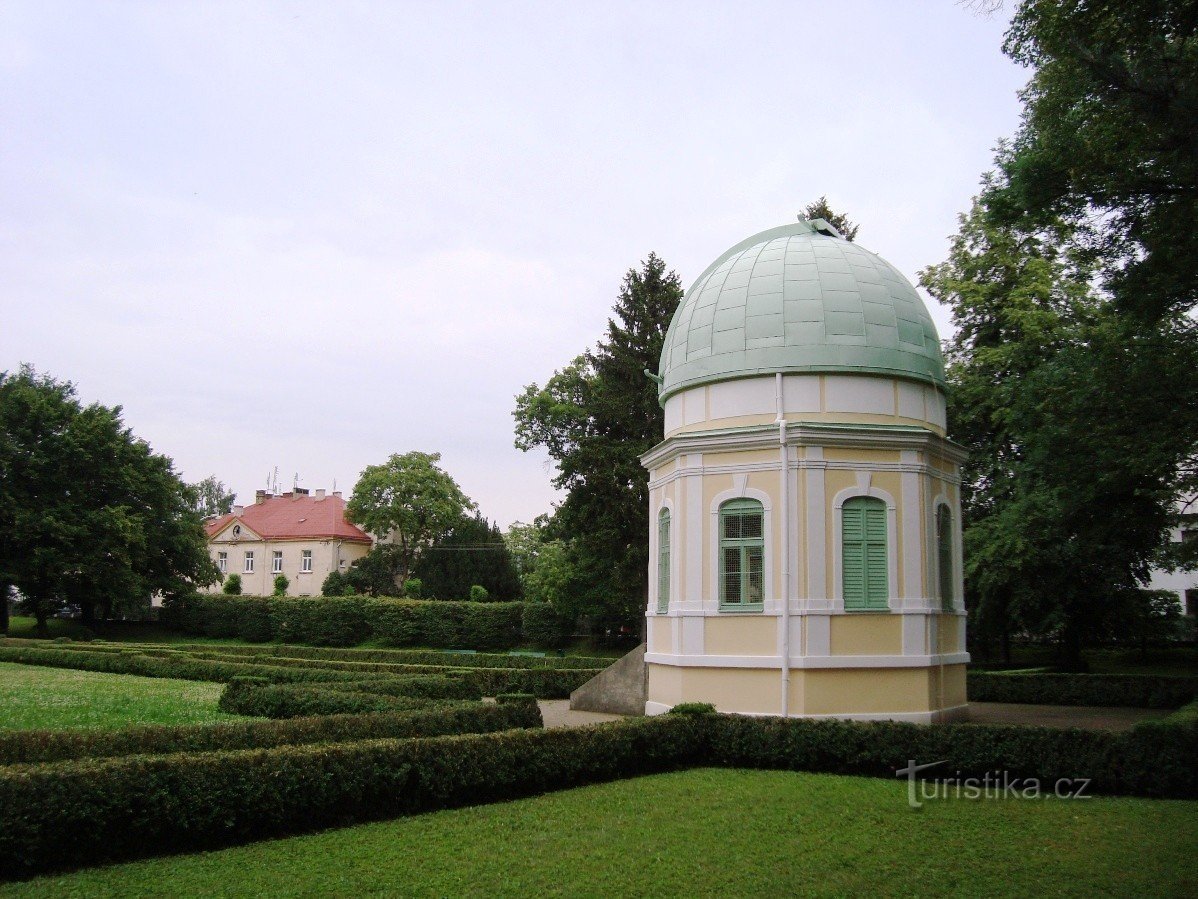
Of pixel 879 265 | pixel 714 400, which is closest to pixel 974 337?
pixel 879 265

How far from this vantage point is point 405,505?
6794 centimetres

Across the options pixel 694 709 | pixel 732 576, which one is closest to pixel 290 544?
pixel 732 576

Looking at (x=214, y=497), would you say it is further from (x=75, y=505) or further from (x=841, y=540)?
(x=841, y=540)

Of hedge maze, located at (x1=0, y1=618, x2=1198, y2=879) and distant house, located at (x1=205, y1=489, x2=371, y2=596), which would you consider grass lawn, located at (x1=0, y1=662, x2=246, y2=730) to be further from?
distant house, located at (x1=205, y1=489, x2=371, y2=596)

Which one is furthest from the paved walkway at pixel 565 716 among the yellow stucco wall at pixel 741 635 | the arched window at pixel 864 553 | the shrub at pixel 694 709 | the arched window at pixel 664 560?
the arched window at pixel 864 553

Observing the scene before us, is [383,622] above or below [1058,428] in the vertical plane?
below

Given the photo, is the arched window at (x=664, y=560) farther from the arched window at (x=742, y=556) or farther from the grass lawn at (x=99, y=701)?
the grass lawn at (x=99, y=701)

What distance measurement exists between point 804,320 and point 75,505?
42.7 meters

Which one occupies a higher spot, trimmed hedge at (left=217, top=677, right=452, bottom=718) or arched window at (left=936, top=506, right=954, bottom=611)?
arched window at (left=936, top=506, right=954, bottom=611)

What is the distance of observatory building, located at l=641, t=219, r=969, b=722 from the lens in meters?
17.9

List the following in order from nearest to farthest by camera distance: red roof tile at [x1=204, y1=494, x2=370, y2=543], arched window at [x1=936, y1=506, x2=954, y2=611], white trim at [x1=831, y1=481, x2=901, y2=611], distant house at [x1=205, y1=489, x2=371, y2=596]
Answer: white trim at [x1=831, y1=481, x2=901, y2=611] → arched window at [x1=936, y1=506, x2=954, y2=611] → distant house at [x1=205, y1=489, x2=371, y2=596] → red roof tile at [x1=204, y1=494, x2=370, y2=543]

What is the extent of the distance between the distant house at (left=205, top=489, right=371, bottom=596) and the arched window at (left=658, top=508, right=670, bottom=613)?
50.5m

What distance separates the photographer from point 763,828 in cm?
1125

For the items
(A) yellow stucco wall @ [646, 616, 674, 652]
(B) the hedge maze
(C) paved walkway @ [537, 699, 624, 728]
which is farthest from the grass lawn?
(A) yellow stucco wall @ [646, 616, 674, 652]
